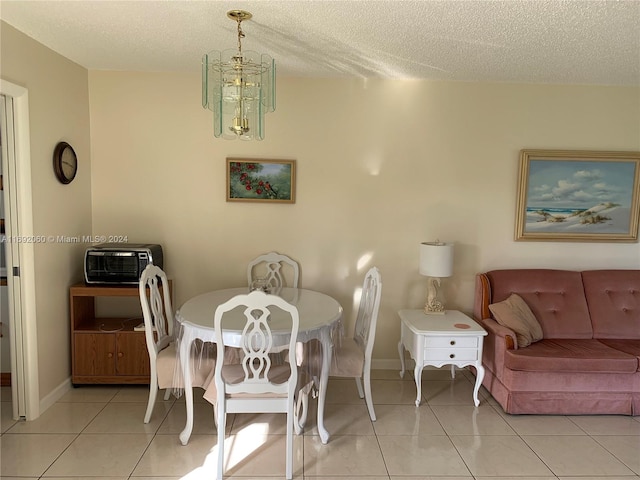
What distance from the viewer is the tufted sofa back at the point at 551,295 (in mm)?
3502

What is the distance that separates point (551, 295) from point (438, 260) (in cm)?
98

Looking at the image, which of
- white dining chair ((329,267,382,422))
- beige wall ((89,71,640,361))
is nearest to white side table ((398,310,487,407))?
white dining chair ((329,267,382,422))

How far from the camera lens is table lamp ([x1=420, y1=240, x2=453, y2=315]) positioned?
11.4ft

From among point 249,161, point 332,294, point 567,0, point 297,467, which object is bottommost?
point 297,467

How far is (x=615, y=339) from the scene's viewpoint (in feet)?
11.5

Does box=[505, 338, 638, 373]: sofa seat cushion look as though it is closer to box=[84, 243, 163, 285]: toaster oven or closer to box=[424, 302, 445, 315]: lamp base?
box=[424, 302, 445, 315]: lamp base

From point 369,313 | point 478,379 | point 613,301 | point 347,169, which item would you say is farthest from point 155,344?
point 613,301

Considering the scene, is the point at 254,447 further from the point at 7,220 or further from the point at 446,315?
the point at 7,220

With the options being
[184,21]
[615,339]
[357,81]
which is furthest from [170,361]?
[615,339]

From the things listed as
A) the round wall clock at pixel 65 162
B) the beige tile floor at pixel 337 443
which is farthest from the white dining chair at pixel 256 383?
the round wall clock at pixel 65 162

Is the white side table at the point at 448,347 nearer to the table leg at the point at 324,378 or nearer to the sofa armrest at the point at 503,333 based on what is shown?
the sofa armrest at the point at 503,333

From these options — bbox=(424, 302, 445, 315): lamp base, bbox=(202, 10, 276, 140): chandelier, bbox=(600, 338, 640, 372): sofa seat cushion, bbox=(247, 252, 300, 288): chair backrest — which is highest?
bbox=(202, 10, 276, 140): chandelier

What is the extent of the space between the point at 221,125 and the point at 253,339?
3.73 ft

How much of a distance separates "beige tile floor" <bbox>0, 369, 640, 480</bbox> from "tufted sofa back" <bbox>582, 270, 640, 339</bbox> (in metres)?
0.68
